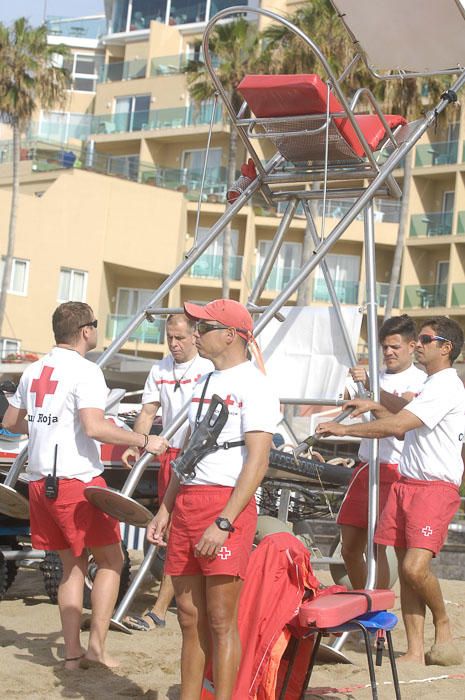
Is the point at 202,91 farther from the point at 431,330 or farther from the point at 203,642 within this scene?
the point at 203,642

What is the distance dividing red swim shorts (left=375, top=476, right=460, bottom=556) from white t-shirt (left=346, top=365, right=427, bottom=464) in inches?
22.8

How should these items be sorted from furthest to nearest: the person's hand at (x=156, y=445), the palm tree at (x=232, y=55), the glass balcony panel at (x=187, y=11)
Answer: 1. the glass balcony panel at (x=187, y=11)
2. the palm tree at (x=232, y=55)
3. the person's hand at (x=156, y=445)

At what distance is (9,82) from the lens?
36656mm

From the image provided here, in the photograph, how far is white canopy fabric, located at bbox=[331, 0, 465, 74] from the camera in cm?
715

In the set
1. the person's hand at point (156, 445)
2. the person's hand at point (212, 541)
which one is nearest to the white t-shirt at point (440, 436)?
the person's hand at point (156, 445)

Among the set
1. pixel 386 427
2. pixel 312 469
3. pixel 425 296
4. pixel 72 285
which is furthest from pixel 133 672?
pixel 425 296

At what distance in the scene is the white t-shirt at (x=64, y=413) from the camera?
6262 mm

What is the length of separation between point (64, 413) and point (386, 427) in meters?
1.76

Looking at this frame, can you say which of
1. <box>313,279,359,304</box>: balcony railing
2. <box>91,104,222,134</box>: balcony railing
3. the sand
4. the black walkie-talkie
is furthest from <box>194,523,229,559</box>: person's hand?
<box>91,104,222,134</box>: balcony railing

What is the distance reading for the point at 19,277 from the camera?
42219 millimetres

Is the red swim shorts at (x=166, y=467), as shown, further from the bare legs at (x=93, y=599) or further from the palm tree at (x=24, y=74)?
the palm tree at (x=24, y=74)

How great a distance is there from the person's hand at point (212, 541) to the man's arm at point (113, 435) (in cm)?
116

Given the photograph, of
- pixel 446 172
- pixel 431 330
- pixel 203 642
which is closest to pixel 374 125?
pixel 431 330

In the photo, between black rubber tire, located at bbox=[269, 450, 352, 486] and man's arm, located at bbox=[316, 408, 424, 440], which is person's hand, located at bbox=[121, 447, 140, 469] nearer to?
black rubber tire, located at bbox=[269, 450, 352, 486]
